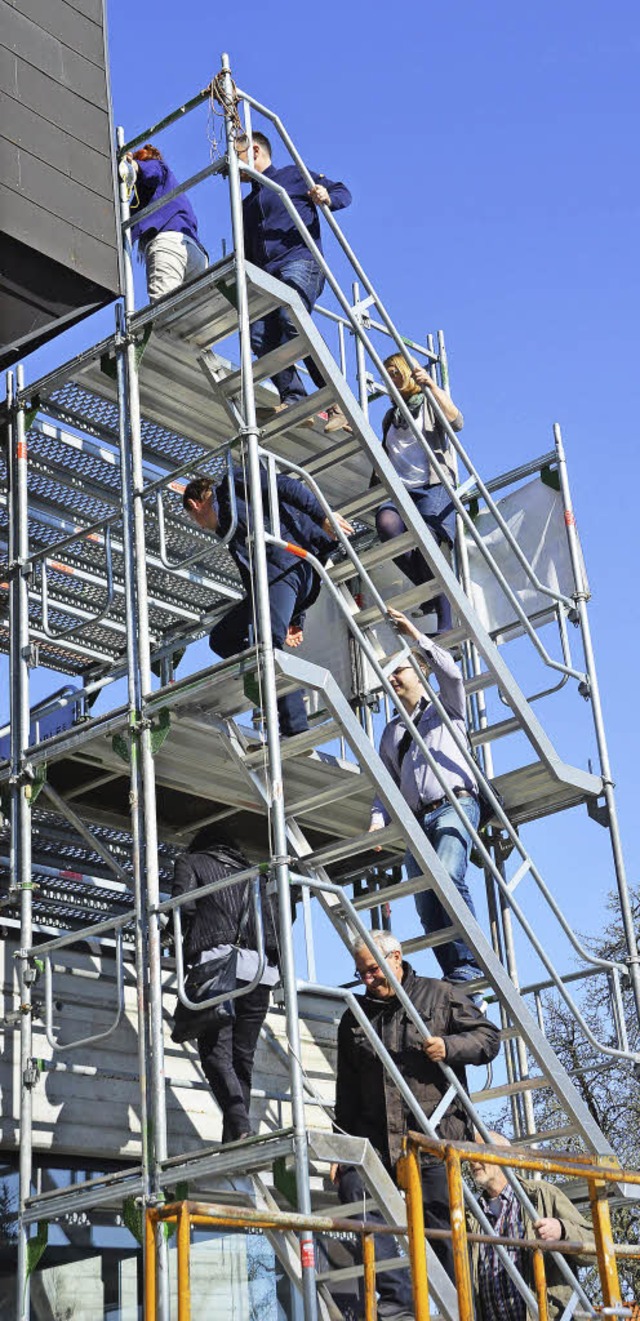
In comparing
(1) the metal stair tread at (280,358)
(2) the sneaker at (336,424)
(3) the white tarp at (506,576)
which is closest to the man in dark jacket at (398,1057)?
(1) the metal stair tread at (280,358)

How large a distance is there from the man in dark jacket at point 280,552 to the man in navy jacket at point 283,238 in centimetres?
135

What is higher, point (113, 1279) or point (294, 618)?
point (294, 618)

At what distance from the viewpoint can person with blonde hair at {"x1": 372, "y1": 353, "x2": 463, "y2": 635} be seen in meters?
13.0

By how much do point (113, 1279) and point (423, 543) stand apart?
4.78 metres

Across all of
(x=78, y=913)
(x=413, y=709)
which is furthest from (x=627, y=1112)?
(x=413, y=709)

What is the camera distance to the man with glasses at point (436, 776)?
11266 mm

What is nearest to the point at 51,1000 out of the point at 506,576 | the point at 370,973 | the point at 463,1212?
the point at 370,973

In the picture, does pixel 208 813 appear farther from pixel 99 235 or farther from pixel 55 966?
pixel 99 235

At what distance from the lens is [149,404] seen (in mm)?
12773

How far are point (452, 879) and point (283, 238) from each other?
4529mm

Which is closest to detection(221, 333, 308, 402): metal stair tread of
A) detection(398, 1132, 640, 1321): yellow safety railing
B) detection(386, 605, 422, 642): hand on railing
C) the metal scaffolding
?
the metal scaffolding

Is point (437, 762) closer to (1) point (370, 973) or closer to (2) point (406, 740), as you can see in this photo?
(2) point (406, 740)

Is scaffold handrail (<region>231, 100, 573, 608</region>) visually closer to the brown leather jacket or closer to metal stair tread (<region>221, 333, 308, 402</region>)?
metal stair tread (<region>221, 333, 308, 402</region>)

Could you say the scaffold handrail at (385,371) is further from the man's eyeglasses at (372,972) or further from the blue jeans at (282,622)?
the man's eyeglasses at (372,972)
